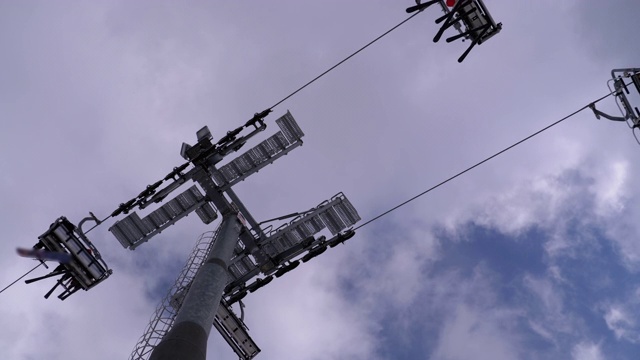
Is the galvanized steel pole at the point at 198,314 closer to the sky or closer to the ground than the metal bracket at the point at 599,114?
closer to the sky

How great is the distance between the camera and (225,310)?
25.2 m

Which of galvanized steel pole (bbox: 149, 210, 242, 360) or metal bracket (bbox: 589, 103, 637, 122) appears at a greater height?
galvanized steel pole (bbox: 149, 210, 242, 360)

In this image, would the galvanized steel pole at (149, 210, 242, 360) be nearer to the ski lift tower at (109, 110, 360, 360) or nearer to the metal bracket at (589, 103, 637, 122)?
the ski lift tower at (109, 110, 360, 360)

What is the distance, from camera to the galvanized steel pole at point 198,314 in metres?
12.4

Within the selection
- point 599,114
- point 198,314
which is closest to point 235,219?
point 198,314

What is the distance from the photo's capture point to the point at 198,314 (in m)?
13.8

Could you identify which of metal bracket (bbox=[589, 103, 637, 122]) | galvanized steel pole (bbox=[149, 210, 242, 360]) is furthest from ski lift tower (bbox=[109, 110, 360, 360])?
metal bracket (bbox=[589, 103, 637, 122])

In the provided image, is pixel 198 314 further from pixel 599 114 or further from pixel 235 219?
pixel 599 114

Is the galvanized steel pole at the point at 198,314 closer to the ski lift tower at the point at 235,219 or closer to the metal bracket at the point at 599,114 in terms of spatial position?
the ski lift tower at the point at 235,219

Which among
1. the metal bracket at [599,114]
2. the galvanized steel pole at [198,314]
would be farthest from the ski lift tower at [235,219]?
the metal bracket at [599,114]

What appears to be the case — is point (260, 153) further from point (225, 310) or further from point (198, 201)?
point (225, 310)

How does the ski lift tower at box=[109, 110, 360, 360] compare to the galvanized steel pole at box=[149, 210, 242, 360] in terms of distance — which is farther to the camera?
the ski lift tower at box=[109, 110, 360, 360]

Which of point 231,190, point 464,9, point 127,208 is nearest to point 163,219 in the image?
point 127,208

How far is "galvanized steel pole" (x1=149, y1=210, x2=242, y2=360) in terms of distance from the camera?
1235cm
